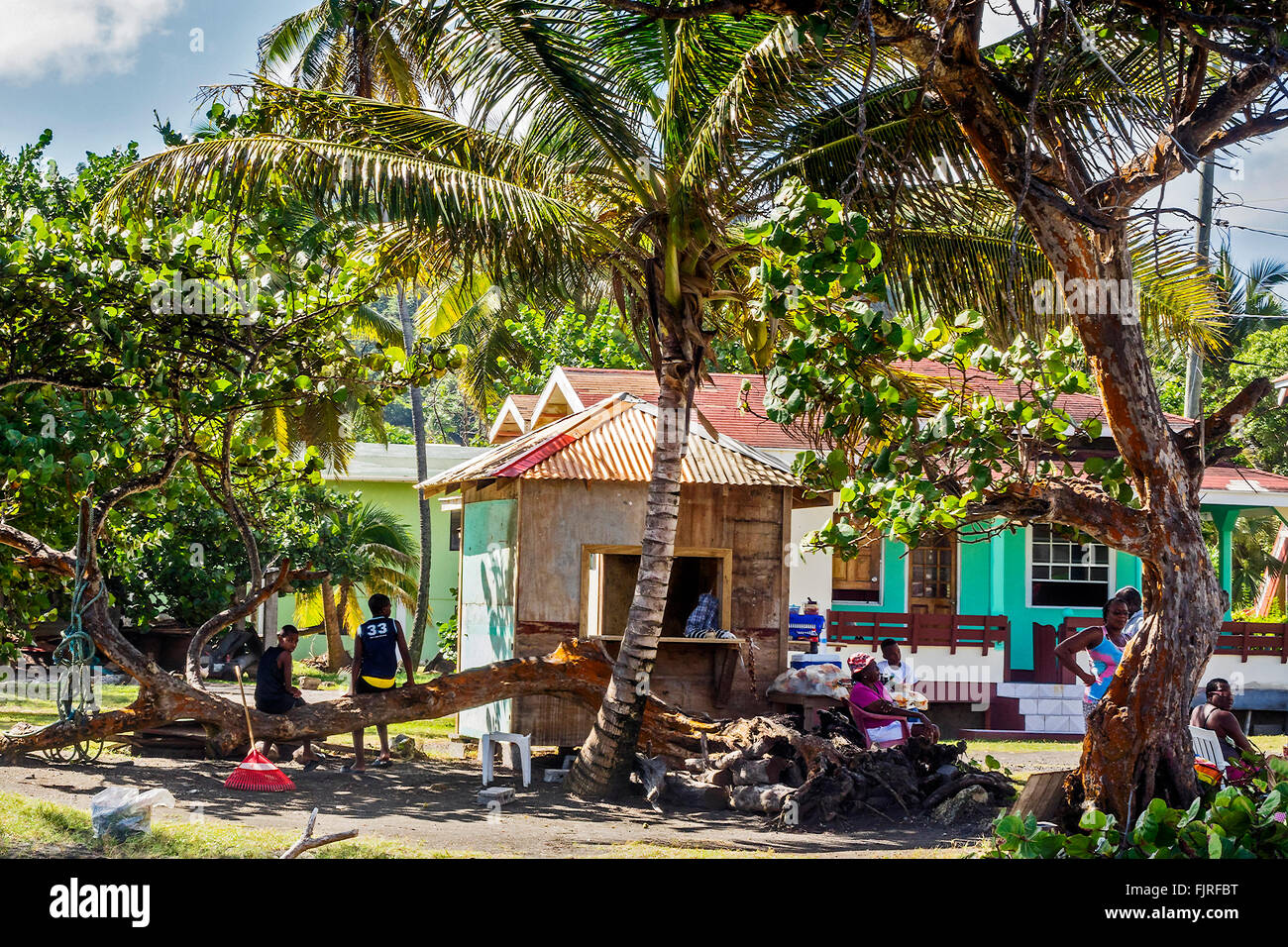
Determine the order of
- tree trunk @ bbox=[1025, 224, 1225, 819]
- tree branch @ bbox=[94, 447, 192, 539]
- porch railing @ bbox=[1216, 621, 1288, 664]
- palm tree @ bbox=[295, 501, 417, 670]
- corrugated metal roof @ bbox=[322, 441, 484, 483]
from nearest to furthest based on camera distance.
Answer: tree trunk @ bbox=[1025, 224, 1225, 819] → tree branch @ bbox=[94, 447, 192, 539] → porch railing @ bbox=[1216, 621, 1288, 664] → palm tree @ bbox=[295, 501, 417, 670] → corrugated metal roof @ bbox=[322, 441, 484, 483]

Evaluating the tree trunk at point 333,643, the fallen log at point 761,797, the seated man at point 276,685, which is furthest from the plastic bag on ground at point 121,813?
the tree trunk at point 333,643

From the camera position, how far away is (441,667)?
2594 cm

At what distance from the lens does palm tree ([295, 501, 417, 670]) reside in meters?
23.4

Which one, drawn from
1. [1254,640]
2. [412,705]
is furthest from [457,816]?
[1254,640]

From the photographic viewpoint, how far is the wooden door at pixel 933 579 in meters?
19.0

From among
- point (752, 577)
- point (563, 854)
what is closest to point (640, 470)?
point (752, 577)

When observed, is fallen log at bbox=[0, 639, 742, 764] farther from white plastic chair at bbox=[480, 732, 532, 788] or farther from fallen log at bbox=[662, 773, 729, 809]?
fallen log at bbox=[662, 773, 729, 809]

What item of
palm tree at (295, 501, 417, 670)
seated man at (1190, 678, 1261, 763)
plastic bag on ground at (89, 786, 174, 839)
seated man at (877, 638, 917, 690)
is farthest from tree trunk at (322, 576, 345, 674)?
seated man at (1190, 678, 1261, 763)

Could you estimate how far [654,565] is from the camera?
10.6 metres

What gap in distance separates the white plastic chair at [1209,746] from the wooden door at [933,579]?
8.85 metres

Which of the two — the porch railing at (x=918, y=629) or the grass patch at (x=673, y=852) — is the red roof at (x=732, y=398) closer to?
the porch railing at (x=918, y=629)

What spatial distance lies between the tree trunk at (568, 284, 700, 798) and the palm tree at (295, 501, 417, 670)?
12968 mm

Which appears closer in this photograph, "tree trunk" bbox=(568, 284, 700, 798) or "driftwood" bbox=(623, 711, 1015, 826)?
"driftwood" bbox=(623, 711, 1015, 826)

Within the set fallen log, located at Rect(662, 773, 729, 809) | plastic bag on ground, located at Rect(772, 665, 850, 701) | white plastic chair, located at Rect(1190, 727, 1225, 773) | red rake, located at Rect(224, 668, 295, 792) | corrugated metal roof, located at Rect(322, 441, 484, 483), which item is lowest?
fallen log, located at Rect(662, 773, 729, 809)
